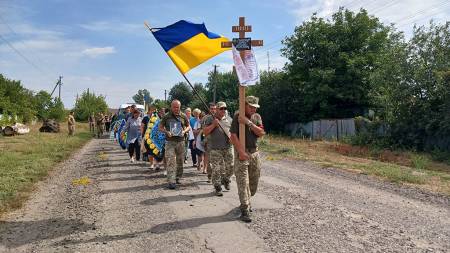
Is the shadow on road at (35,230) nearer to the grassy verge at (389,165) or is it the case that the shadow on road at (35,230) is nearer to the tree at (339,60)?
the grassy verge at (389,165)

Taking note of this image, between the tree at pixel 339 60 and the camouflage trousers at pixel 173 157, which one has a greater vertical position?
the tree at pixel 339 60

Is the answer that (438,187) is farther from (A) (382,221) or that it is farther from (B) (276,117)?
(B) (276,117)

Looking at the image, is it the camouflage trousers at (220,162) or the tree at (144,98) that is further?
the tree at (144,98)

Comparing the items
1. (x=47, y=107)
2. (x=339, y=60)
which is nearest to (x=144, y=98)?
(x=339, y=60)

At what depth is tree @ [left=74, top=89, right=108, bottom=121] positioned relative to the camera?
66938mm

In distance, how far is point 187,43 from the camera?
788 cm

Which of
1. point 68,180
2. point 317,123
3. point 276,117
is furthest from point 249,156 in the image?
point 276,117

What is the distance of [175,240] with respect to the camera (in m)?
5.50

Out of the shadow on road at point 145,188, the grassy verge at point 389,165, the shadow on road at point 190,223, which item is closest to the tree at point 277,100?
the grassy verge at point 389,165

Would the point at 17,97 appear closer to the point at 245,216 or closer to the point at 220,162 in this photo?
the point at 220,162

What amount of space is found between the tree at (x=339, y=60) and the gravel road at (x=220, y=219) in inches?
842

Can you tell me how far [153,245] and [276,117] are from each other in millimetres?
33006

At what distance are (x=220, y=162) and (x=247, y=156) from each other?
A: 220 centimetres

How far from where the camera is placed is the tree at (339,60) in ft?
101
